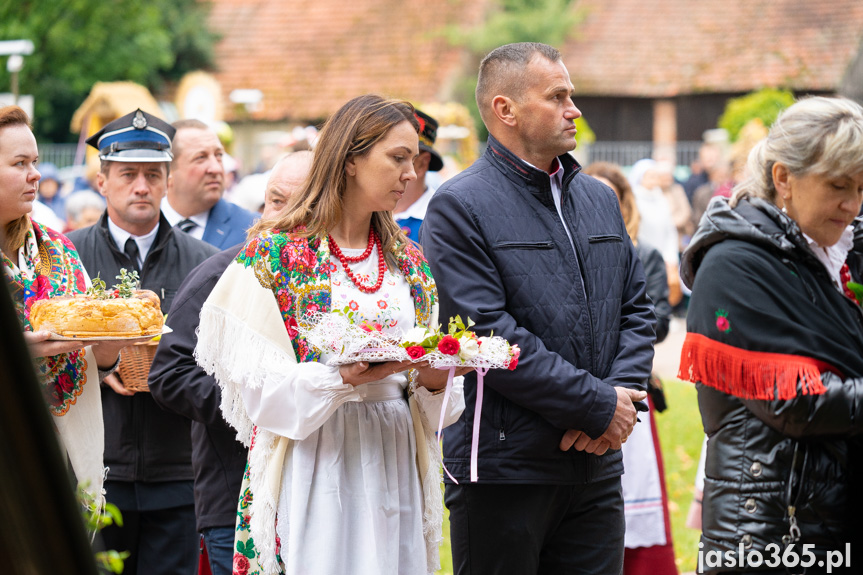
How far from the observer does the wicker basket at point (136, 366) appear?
13.8 ft

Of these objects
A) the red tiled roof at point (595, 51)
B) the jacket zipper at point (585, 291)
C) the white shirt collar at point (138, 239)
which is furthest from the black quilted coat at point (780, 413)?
the red tiled roof at point (595, 51)

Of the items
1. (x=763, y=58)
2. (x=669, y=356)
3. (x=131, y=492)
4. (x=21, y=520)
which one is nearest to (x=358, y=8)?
(x=763, y=58)

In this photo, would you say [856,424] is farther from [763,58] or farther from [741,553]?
[763,58]

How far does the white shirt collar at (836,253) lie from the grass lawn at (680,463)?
3420 millimetres

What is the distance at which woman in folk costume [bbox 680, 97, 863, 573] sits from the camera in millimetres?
3006

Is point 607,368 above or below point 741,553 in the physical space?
above

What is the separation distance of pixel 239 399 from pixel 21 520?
2.51 meters

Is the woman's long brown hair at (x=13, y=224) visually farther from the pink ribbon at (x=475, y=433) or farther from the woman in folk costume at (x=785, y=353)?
the woman in folk costume at (x=785, y=353)

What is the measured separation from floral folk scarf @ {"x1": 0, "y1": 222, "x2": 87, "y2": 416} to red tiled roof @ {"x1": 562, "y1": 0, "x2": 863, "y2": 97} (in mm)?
29369

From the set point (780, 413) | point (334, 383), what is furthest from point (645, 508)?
point (334, 383)

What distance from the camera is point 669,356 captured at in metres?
15.4

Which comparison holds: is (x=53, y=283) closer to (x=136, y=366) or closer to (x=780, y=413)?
(x=136, y=366)

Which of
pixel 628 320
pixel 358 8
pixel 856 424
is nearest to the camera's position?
pixel 856 424

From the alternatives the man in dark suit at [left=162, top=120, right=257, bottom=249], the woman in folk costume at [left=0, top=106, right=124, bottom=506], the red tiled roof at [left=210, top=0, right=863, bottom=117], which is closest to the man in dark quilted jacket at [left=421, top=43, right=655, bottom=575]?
the woman in folk costume at [left=0, top=106, right=124, bottom=506]
